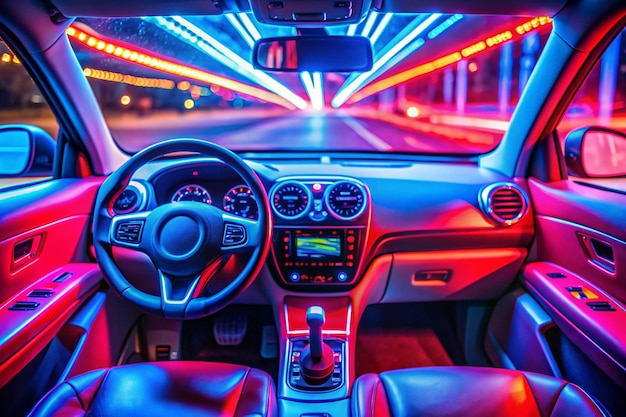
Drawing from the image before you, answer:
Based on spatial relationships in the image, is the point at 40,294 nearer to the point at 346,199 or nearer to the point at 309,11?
the point at 346,199

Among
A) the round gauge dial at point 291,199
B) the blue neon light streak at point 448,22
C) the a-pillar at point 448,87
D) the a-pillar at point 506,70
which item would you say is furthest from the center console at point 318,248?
the a-pillar at point 448,87

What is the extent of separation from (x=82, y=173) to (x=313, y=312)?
1694mm

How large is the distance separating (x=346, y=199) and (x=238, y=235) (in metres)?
0.95

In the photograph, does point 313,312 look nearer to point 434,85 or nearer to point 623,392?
point 623,392

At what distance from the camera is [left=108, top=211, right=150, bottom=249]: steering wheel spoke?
6.77 feet

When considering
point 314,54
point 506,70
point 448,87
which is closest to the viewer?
point 314,54

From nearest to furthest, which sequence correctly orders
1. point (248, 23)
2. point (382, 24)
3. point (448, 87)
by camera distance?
point (248, 23), point (382, 24), point (448, 87)

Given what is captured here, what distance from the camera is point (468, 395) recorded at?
1867mm

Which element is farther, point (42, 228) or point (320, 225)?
point (320, 225)

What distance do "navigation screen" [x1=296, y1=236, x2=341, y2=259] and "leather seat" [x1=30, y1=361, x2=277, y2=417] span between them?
0.93 metres

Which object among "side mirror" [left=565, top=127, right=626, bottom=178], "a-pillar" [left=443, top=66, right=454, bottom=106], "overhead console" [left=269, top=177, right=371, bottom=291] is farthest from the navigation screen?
"a-pillar" [left=443, top=66, right=454, bottom=106]

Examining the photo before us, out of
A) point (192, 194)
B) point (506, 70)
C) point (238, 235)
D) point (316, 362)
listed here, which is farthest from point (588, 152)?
point (506, 70)

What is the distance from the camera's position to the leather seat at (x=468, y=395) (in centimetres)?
178

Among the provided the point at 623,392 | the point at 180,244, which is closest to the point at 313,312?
the point at 180,244
